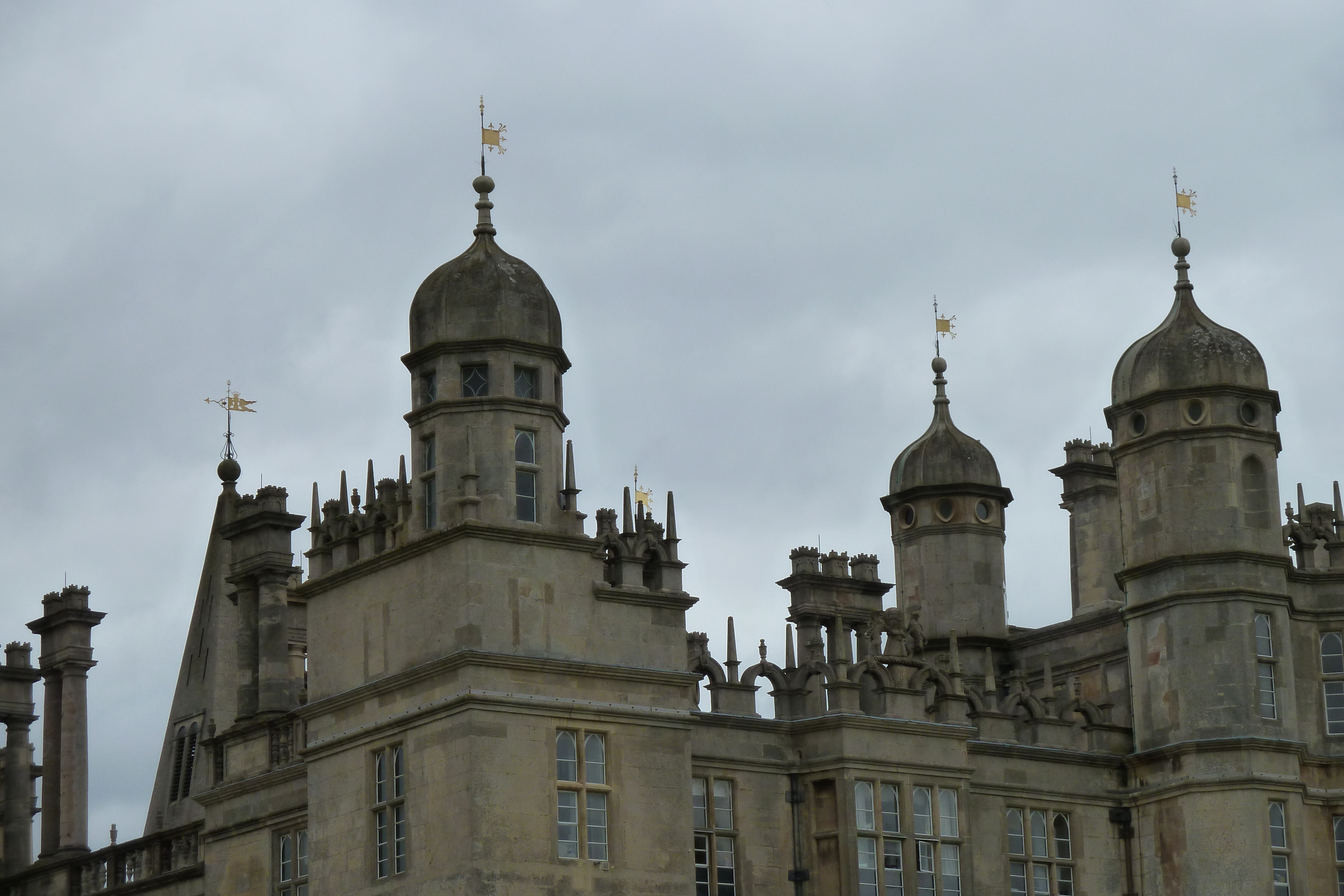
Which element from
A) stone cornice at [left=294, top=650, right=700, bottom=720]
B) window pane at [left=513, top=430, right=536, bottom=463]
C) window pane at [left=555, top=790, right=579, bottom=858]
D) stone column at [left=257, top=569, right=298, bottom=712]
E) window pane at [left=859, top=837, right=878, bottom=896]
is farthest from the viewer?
stone column at [left=257, top=569, right=298, bottom=712]

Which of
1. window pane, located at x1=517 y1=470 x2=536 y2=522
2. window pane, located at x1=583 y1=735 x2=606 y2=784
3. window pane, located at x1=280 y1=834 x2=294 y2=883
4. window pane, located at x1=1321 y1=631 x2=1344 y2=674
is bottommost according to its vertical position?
window pane, located at x1=280 y1=834 x2=294 y2=883

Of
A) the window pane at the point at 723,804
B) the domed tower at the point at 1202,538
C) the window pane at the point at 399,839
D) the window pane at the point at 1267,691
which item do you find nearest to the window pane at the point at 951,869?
the window pane at the point at 723,804

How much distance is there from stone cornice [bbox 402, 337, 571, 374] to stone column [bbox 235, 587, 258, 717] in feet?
38.6

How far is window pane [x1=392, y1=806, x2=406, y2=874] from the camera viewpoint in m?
47.6

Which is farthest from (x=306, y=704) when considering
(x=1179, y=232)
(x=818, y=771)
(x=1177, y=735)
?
(x=1179, y=232)

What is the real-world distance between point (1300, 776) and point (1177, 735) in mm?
2916

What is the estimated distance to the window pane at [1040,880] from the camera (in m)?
55.7

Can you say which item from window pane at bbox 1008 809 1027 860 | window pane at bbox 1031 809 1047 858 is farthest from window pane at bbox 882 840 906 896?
window pane at bbox 1031 809 1047 858

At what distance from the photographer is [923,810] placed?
5312 centimetres

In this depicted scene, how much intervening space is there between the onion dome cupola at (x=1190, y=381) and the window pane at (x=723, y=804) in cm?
1331

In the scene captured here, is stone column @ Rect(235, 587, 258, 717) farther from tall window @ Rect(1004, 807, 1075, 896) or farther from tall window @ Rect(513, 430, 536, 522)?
tall window @ Rect(1004, 807, 1075, 896)

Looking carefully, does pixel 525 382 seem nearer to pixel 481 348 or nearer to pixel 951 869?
pixel 481 348

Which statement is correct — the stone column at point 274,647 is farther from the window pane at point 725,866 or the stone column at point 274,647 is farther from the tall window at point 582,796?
the tall window at point 582,796

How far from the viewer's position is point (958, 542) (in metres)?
65.4
